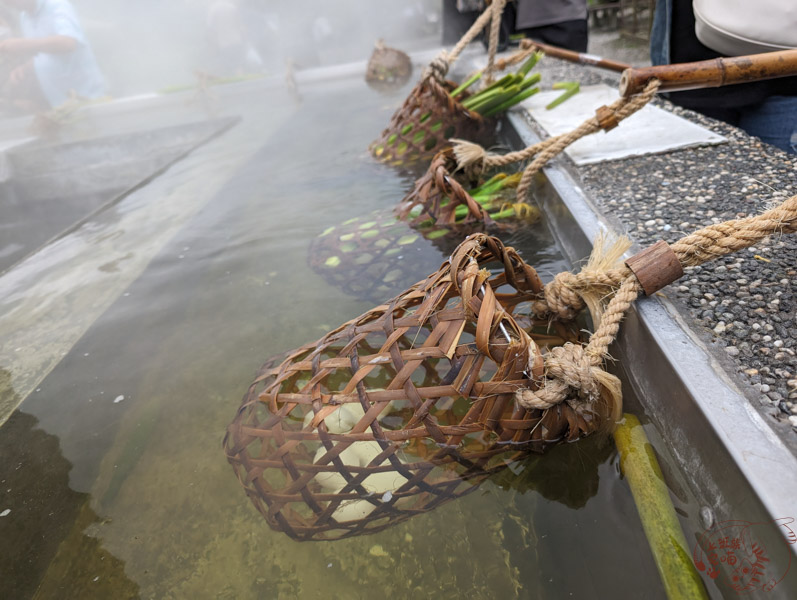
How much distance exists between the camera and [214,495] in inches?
64.0

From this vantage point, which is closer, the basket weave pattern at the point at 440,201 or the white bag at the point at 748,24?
the white bag at the point at 748,24

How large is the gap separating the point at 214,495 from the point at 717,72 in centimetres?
273

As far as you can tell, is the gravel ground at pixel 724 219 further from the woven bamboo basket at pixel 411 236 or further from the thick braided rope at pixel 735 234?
the woven bamboo basket at pixel 411 236

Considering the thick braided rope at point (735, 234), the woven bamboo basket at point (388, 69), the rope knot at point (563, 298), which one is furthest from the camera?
the woven bamboo basket at point (388, 69)

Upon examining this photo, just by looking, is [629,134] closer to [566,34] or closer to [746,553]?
[746,553]

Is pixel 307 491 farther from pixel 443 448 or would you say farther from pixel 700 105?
pixel 700 105

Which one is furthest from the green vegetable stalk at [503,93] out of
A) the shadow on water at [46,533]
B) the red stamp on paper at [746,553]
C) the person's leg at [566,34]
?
the shadow on water at [46,533]

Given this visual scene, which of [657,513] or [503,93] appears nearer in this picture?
[657,513]

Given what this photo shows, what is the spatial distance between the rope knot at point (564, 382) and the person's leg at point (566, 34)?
5.81 m

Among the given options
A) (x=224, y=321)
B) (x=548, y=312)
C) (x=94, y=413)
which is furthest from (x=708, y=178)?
(x=94, y=413)

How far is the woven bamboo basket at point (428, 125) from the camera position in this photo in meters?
3.63

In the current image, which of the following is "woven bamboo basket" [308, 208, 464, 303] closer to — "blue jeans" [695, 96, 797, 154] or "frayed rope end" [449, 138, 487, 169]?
"frayed rope end" [449, 138, 487, 169]

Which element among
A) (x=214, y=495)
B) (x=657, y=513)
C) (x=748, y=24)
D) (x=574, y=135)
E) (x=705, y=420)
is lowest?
(x=214, y=495)

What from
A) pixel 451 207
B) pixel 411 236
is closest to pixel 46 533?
pixel 411 236
